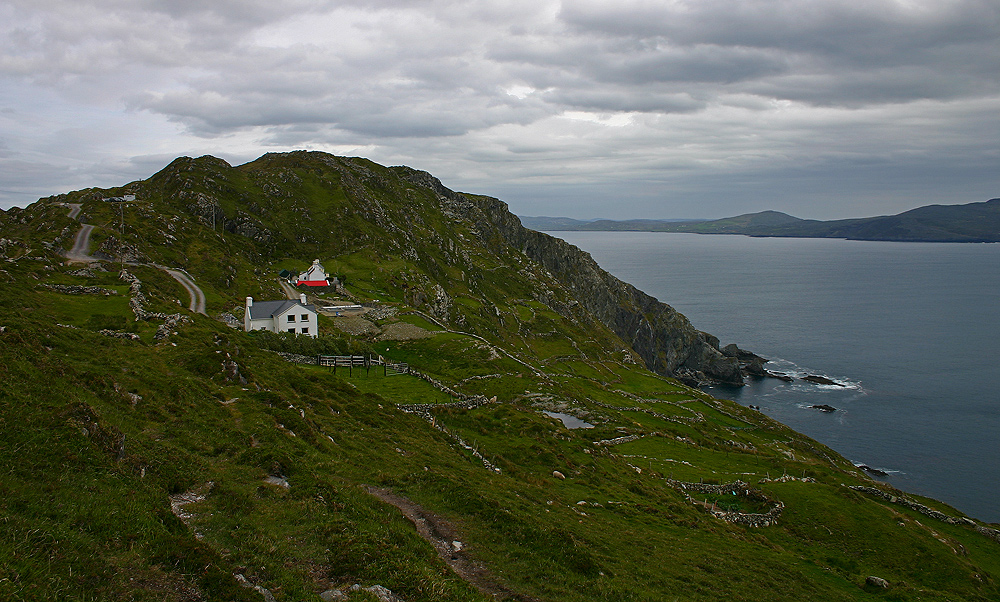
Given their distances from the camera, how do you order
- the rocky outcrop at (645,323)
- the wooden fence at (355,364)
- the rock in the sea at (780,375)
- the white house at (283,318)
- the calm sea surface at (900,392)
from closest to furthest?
the wooden fence at (355,364) < the white house at (283,318) < the calm sea surface at (900,392) < the rock in the sea at (780,375) < the rocky outcrop at (645,323)

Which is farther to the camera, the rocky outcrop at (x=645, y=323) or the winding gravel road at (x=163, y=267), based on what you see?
the rocky outcrop at (x=645, y=323)

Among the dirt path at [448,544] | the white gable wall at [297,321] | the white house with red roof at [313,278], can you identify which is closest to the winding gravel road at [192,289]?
the white gable wall at [297,321]

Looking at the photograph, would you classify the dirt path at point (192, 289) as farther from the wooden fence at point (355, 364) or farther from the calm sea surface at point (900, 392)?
the calm sea surface at point (900, 392)

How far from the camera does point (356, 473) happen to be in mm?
21891

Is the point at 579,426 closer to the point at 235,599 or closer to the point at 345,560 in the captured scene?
the point at 345,560

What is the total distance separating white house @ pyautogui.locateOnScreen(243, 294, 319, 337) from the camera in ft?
200

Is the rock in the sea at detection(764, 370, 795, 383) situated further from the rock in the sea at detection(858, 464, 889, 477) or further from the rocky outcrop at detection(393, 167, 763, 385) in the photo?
the rock in the sea at detection(858, 464, 889, 477)

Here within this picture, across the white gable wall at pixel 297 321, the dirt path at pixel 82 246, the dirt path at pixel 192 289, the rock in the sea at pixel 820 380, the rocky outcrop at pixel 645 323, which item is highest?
the dirt path at pixel 82 246

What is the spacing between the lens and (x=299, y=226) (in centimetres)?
12681

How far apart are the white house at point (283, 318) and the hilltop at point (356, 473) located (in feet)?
9.03

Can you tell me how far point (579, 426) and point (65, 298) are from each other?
46695mm

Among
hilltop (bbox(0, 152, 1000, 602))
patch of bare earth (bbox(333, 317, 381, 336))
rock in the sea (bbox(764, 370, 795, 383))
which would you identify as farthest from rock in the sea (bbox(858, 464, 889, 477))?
patch of bare earth (bbox(333, 317, 381, 336))

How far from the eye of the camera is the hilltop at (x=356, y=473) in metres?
12.0

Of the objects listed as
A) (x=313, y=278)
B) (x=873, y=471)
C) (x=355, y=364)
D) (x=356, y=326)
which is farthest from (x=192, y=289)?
(x=873, y=471)
